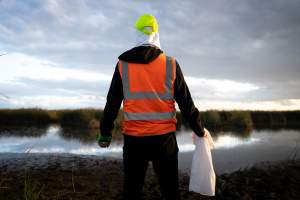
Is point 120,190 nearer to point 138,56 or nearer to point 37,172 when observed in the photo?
point 37,172

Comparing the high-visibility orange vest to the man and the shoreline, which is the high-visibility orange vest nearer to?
the man

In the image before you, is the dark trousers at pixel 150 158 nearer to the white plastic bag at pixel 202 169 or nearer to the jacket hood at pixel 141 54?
the white plastic bag at pixel 202 169

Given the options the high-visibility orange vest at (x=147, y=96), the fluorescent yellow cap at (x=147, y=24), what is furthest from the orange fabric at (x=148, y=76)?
the fluorescent yellow cap at (x=147, y=24)

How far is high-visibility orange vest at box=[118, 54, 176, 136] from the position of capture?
10.1 feet

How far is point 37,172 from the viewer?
21.5 feet

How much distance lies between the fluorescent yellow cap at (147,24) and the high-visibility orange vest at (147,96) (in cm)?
30

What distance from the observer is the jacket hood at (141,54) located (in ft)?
10.1

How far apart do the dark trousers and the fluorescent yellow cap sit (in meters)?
1.06

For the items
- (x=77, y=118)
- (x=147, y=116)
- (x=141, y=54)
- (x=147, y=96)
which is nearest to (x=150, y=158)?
(x=147, y=116)

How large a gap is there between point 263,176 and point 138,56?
464cm

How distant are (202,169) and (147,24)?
1735 millimetres

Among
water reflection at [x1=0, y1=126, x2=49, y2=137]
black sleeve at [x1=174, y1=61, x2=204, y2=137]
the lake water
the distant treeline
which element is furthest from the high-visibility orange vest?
the distant treeline

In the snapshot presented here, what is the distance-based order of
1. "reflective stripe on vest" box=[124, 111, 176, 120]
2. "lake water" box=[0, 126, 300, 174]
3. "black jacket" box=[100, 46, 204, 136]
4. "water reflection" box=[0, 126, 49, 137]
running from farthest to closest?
1. "water reflection" box=[0, 126, 49, 137]
2. "lake water" box=[0, 126, 300, 174]
3. "black jacket" box=[100, 46, 204, 136]
4. "reflective stripe on vest" box=[124, 111, 176, 120]

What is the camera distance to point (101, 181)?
19.2 feet
